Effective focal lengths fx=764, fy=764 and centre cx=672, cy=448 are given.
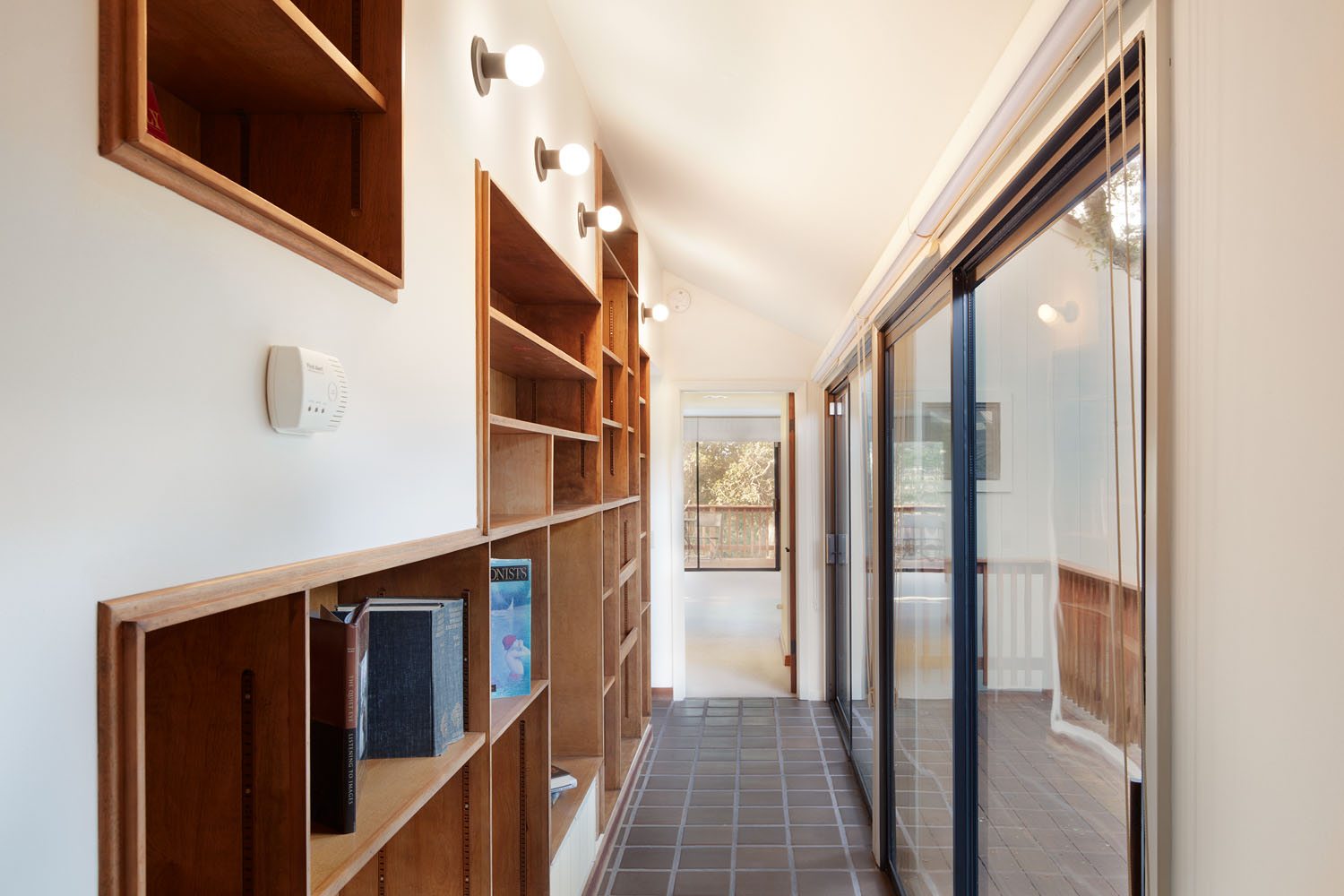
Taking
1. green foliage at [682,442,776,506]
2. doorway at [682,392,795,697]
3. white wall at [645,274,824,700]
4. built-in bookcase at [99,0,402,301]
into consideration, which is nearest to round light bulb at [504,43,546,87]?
built-in bookcase at [99,0,402,301]

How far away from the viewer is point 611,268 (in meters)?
3.52

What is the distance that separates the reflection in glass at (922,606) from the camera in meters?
2.04

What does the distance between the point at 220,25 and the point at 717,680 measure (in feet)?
17.6

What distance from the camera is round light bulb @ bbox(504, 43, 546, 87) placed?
1.41 meters

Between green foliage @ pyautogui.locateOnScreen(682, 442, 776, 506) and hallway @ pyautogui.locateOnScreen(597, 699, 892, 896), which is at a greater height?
green foliage @ pyautogui.locateOnScreen(682, 442, 776, 506)

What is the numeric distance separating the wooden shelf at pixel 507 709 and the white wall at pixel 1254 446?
1.21 metres

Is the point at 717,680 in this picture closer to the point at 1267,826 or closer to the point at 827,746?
the point at 827,746

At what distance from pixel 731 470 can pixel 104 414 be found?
32.6 feet

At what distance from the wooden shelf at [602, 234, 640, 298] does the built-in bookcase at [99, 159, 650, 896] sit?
0.45 m

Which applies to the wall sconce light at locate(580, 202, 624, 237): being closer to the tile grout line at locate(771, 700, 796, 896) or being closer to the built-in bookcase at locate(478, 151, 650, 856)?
the built-in bookcase at locate(478, 151, 650, 856)

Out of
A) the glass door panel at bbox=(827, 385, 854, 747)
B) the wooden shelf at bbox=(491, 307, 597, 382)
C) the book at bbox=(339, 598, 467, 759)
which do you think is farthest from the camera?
the glass door panel at bbox=(827, 385, 854, 747)

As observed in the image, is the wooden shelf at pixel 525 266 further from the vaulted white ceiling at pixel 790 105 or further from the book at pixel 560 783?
the book at pixel 560 783

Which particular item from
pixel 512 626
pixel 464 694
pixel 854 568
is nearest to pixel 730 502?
pixel 854 568

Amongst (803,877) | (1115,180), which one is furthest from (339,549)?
(803,877)
